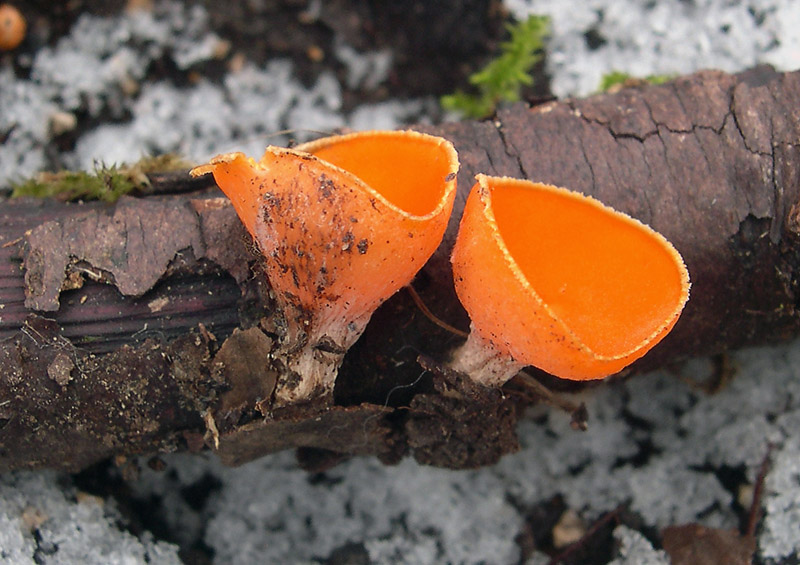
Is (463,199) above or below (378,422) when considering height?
above

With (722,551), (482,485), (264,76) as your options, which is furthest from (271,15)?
(722,551)

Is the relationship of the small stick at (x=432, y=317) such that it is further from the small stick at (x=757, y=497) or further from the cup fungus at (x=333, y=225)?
the small stick at (x=757, y=497)

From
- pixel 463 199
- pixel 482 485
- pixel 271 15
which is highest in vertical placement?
pixel 271 15

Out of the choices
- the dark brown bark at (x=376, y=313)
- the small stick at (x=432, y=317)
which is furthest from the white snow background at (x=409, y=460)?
the small stick at (x=432, y=317)

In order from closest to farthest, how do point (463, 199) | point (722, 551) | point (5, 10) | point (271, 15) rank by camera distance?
point (463, 199)
point (722, 551)
point (5, 10)
point (271, 15)

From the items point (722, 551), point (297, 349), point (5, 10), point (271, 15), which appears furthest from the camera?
point (271, 15)

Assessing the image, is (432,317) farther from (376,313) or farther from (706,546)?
(706,546)

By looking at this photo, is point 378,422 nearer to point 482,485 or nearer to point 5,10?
point 482,485
